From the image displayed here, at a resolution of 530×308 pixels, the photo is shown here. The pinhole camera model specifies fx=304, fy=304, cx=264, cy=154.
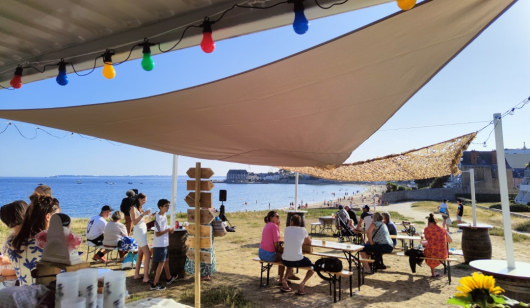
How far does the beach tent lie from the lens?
1.65 m

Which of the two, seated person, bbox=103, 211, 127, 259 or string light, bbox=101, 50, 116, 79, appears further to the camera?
seated person, bbox=103, 211, 127, 259

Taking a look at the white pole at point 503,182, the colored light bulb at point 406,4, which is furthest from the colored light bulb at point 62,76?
the white pole at point 503,182

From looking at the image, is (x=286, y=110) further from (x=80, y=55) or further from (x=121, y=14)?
(x=80, y=55)

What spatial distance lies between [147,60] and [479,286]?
2.46m

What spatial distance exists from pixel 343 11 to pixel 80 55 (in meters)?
2.21

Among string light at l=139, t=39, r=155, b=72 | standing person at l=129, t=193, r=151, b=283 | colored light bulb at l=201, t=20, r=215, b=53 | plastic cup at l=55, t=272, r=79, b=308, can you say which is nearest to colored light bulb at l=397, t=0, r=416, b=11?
colored light bulb at l=201, t=20, r=215, b=53

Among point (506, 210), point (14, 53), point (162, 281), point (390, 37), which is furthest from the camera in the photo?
point (162, 281)

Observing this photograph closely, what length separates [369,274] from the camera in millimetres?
5711

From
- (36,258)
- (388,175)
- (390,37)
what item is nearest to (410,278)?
(388,175)

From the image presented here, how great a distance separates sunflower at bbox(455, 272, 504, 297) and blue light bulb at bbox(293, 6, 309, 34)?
1490 millimetres

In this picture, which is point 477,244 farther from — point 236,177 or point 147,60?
point 236,177

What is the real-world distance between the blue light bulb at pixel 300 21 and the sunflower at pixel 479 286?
1490 millimetres

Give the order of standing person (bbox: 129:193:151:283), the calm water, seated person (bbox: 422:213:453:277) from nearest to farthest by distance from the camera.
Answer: standing person (bbox: 129:193:151:283) → seated person (bbox: 422:213:453:277) → the calm water

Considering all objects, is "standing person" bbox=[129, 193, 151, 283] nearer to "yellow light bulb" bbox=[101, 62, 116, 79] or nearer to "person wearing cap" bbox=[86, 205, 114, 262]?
"person wearing cap" bbox=[86, 205, 114, 262]
